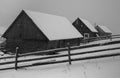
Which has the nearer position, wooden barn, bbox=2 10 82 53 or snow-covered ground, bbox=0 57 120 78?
snow-covered ground, bbox=0 57 120 78

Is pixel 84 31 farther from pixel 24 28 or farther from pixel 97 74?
pixel 97 74

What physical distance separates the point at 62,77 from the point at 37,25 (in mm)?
16076

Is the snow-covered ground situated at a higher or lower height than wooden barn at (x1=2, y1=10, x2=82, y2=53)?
lower

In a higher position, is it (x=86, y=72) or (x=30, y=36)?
(x=30, y=36)

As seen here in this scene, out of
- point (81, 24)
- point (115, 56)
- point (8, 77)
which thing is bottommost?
point (8, 77)

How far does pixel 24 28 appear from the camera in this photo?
2350cm

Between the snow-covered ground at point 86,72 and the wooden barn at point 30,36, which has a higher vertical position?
the wooden barn at point 30,36

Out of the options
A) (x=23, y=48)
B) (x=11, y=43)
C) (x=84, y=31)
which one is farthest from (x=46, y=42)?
(x=84, y=31)

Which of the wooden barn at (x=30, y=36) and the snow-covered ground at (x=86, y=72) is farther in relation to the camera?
the wooden barn at (x=30, y=36)

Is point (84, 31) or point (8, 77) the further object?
point (84, 31)

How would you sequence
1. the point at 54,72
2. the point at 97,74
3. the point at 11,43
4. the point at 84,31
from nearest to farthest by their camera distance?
the point at 97,74 → the point at 54,72 → the point at 11,43 → the point at 84,31

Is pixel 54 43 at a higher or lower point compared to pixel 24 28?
lower

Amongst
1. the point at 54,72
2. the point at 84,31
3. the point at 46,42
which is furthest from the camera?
the point at 84,31

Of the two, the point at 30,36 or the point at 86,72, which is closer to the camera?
the point at 86,72
